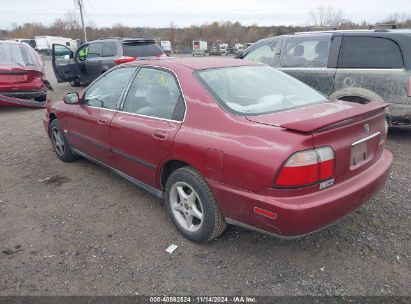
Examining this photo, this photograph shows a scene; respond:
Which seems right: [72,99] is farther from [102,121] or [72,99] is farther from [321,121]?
[321,121]

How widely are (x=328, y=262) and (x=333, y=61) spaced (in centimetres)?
384

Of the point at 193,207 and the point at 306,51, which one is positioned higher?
the point at 306,51

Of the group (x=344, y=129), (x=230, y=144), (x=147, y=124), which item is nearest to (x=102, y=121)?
(x=147, y=124)

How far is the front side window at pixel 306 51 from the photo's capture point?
5750mm

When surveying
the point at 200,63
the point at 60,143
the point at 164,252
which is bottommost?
the point at 164,252

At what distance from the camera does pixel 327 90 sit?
18.4 ft

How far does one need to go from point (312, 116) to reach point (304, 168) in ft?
1.78

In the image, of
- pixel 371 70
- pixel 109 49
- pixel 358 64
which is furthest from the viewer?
pixel 109 49

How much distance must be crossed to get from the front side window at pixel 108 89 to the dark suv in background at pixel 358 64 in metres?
3.28

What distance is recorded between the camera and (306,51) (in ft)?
19.8

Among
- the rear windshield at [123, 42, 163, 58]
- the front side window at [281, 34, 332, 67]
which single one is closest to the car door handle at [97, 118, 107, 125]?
the front side window at [281, 34, 332, 67]

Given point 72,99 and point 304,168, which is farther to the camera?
point 72,99

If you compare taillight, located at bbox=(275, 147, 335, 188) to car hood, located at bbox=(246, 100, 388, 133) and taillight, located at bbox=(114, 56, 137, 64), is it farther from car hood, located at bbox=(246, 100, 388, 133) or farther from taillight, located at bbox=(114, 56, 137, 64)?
taillight, located at bbox=(114, 56, 137, 64)

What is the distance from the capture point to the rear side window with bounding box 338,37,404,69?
504 centimetres
